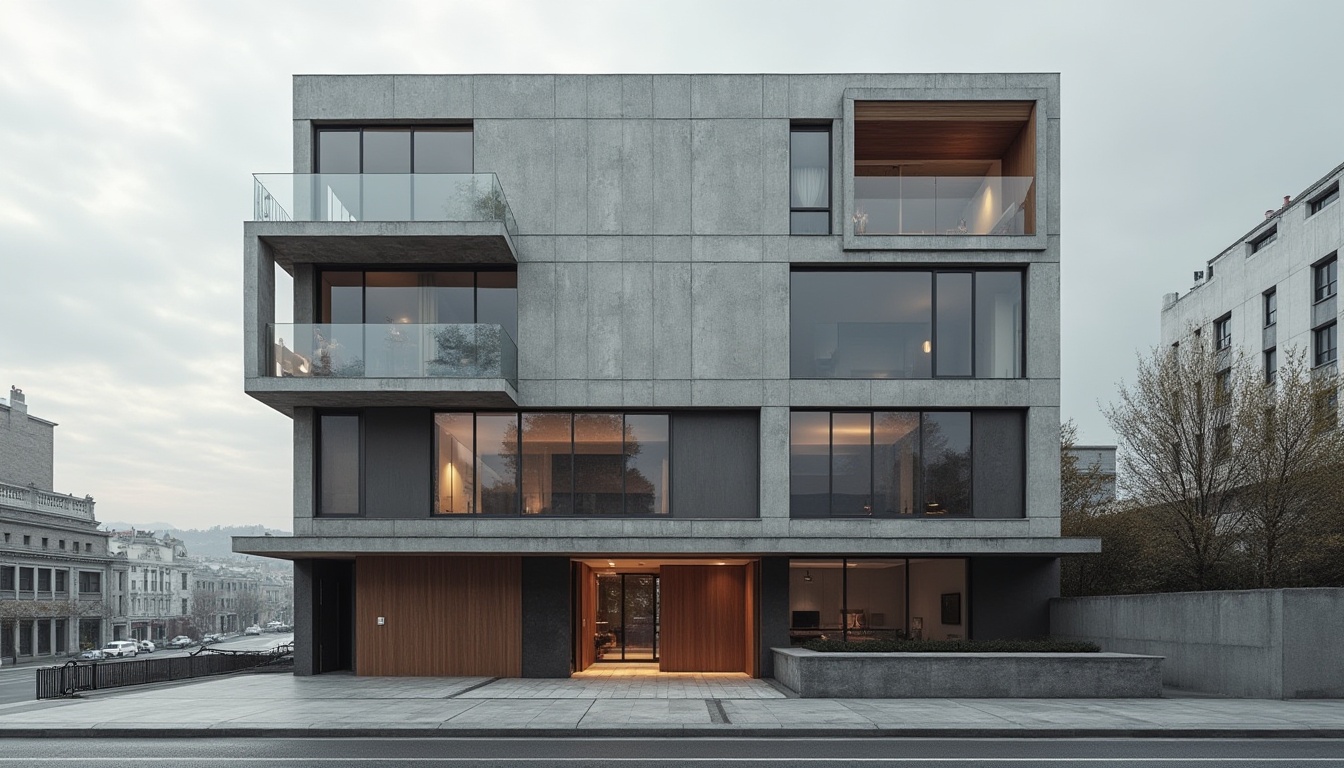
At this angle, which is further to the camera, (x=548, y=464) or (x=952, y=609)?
(x=952, y=609)

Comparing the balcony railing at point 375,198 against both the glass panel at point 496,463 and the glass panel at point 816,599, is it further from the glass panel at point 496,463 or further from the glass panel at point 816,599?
the glass panel at point 816,599

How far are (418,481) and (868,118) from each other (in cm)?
1345

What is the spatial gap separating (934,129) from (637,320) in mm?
8442

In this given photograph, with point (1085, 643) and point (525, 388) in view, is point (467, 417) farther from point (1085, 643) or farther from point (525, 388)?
point (1085, 643)

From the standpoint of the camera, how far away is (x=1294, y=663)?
16531mm

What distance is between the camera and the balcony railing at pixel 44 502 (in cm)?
7056

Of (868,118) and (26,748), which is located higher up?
(868,118)

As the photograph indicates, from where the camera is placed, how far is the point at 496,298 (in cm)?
2220

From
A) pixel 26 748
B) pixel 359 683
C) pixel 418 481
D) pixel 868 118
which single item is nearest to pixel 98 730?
pixel 26 748

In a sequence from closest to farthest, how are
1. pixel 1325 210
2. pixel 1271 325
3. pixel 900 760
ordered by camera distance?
pixel 900 760 → pixel 1325 210 → pixel 1271 325

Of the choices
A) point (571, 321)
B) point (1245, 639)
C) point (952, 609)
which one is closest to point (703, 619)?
point (952, 609)

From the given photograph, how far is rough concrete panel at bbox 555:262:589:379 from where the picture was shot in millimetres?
21609

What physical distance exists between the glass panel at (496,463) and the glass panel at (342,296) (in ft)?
13.0

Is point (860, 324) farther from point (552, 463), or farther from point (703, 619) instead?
point (703, 619)
